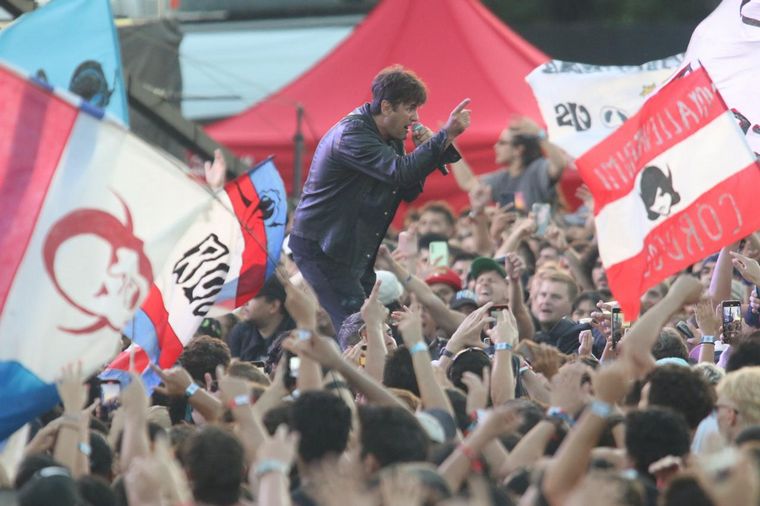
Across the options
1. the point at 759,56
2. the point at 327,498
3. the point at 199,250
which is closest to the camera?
the point at 327,498

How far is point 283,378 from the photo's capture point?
6.89m

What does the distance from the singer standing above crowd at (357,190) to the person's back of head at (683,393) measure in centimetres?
249

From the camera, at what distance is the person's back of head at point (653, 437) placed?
5.47m

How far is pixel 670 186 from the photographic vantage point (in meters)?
8.95

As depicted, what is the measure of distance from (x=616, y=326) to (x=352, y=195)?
151 centimetres

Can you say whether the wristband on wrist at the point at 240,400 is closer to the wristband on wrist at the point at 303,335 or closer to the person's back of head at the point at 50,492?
the wristband on wrist at the point at 303,335

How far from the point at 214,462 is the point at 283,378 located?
1.67m

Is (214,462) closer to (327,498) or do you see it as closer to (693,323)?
(327,498)

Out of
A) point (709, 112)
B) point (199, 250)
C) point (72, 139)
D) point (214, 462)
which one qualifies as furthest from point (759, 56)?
point (214, 462)

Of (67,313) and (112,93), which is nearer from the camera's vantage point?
(67,313)

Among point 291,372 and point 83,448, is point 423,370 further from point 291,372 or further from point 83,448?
point 83,448

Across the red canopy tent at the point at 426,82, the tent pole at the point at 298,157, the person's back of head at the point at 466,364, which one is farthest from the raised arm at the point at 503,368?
the red canopy tent at the point at 426,82

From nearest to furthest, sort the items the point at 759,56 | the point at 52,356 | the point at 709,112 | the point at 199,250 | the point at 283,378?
the point at 52,356 → the point at 283,378 → the point at 199,250 → the point at 709,112 → the point at 759,56

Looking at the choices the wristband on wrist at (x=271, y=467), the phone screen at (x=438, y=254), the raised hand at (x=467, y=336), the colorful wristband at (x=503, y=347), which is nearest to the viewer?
the wristband on wrist at (x=271, y=467)
